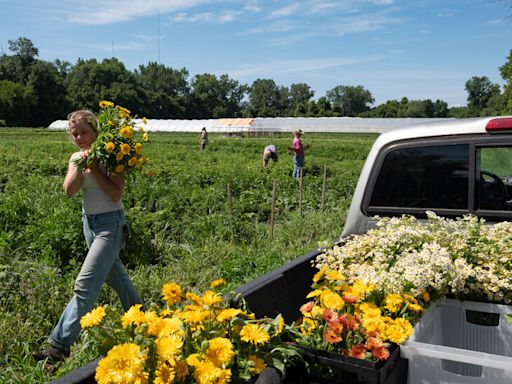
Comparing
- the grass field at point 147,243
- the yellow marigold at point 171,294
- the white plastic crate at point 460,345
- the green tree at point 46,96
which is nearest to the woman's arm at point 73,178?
the grass field at point 147,243

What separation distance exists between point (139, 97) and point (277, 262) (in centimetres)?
11005

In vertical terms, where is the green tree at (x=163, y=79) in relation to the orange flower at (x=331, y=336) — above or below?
above

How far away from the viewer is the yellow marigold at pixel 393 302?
2.04 meters

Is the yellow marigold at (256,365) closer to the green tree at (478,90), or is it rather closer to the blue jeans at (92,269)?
the blue jeans at (92,269)

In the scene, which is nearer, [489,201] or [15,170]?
[489,201]

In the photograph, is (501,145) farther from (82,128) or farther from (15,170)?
(15,170)

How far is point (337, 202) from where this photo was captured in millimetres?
11312

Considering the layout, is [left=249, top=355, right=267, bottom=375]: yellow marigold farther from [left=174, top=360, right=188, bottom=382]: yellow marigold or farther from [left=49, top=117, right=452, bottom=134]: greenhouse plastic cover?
[left=49, top=117, right=452, bottom=134]: greenhouse plastic cover

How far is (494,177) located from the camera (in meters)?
3.53

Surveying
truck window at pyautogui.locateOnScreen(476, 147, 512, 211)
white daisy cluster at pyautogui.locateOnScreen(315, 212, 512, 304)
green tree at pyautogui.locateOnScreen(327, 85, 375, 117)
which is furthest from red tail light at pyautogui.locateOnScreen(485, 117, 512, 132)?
green tree at pyautogui.locateOnScreen(327, 85, 375, 117)

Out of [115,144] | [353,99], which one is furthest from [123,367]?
[353,99]

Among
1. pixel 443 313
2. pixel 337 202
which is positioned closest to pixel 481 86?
pixel 337 202

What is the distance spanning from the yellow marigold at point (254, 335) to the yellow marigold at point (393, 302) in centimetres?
62

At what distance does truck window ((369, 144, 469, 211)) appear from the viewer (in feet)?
10.4
